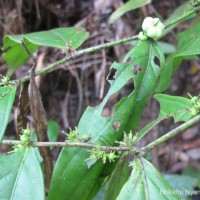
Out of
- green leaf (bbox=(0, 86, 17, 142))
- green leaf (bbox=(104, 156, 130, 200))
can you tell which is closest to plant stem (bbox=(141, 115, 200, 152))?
green leaf (bbox=(104, 156, 130, 200))

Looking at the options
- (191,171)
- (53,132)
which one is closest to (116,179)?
(53,132)

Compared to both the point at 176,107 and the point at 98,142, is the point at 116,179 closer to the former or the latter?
the point at 98,142

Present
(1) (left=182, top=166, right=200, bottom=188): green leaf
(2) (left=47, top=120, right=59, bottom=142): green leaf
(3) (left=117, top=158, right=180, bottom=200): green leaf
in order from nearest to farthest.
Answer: (3) (left=117, top=158, right=180, bottom=200): green leaf
(2) (left=47, top=120, right=59, bottom=142): green leaf
(1) (left=182, top=166, right=200, bottom=188): green leaf

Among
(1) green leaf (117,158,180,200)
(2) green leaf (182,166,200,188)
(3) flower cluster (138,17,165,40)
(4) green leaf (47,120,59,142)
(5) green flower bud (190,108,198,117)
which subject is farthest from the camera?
(2) green leaf (182,166,200,188)

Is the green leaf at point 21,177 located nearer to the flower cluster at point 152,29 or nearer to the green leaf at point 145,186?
the green leaf at point 145,186

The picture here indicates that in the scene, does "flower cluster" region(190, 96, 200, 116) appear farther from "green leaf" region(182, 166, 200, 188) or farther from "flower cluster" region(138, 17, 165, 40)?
"green leaf" region(182, 166, 200, 188)

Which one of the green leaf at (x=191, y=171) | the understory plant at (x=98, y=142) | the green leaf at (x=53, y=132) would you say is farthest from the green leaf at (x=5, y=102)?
the green leaf at (x=191, y=171)

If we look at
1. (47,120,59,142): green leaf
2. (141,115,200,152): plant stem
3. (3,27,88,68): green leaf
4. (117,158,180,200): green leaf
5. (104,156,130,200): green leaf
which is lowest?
(117,158,180,200): green leaf
